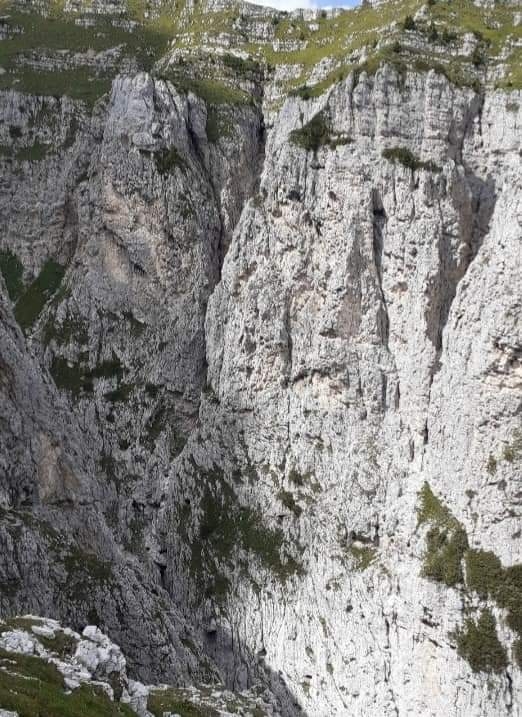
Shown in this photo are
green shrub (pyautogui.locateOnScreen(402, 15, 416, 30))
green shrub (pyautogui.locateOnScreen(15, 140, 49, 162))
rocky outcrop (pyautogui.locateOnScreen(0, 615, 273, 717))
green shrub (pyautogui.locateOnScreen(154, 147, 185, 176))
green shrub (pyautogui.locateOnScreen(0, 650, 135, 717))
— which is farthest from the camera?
green shrub (pyautogui.locateOnScreen(15, 140, 49, 162))

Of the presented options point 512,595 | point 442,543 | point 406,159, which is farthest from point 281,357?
point 512,595

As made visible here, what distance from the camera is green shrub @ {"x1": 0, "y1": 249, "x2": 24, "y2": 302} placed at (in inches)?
3346

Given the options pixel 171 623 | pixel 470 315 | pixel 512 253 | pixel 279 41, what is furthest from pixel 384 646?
pixel 279 41

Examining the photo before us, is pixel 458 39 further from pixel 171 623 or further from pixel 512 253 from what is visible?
pixel 171 623

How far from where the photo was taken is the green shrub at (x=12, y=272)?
85000mm

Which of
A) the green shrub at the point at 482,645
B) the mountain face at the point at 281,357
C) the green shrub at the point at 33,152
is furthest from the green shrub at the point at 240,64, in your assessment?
the green shrub at the point at 482,645

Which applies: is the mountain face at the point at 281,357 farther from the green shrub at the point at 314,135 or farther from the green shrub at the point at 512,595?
the green shrub at the point at 314,135

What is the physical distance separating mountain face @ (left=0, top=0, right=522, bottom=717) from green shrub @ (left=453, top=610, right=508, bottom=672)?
0.20m

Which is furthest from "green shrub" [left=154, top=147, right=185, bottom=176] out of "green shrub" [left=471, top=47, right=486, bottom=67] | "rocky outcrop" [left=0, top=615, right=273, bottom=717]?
"rocky outcrop" [left=0, top=615, right=273, bottom=717]

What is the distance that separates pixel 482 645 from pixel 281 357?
2753cm

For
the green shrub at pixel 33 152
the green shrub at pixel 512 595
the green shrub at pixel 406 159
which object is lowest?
the green shrub at pixel 512 595

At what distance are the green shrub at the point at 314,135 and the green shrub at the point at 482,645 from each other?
38.6m

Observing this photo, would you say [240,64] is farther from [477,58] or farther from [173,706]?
[173,706]

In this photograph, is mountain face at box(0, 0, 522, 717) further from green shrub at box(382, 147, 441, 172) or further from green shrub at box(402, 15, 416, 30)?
green shrub at box(402, 15, 416, 30)
